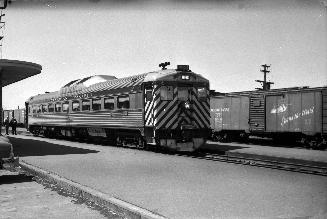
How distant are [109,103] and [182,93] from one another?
4121 millimetres

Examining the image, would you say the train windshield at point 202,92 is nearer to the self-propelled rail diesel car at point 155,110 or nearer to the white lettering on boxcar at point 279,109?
the self-propelled rail diesel car at point 155,110

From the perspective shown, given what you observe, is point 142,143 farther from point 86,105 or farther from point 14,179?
point 14,179

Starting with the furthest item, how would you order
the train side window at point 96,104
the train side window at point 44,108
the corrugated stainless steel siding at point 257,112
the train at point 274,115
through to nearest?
the train side window at point 44,108 < the corrugated stainless steel siding at point 257,112 < the train side window at point 96,104 < the train at point 274,115

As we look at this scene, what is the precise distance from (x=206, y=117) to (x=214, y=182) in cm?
803

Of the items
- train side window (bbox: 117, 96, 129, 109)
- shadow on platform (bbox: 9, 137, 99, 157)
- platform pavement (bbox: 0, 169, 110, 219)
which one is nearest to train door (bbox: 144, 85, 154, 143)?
train side window (bbox: 117, 96, 129, 109)

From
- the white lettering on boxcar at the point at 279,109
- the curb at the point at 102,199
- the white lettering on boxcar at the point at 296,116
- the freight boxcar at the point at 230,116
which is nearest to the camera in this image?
the curb at the point at 102,199

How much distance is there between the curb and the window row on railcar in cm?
697

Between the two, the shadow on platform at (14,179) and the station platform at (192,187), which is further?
the shadow on platform at (14,179)

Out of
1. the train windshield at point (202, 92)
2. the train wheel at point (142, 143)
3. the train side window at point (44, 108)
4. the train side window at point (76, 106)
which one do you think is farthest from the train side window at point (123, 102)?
the train side window at point (44, 108)

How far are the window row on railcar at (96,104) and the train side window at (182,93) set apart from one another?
5.50 ft

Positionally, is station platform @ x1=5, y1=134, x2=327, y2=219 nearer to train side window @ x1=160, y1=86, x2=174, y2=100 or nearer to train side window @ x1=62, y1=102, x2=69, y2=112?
train side window @ x1=160, y1=86, x2=174, y2=100

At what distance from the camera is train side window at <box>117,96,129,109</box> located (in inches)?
650

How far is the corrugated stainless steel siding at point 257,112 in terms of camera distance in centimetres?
2042

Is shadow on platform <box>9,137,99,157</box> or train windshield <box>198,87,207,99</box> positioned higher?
train windshield <box>198,87,207,99</box>
